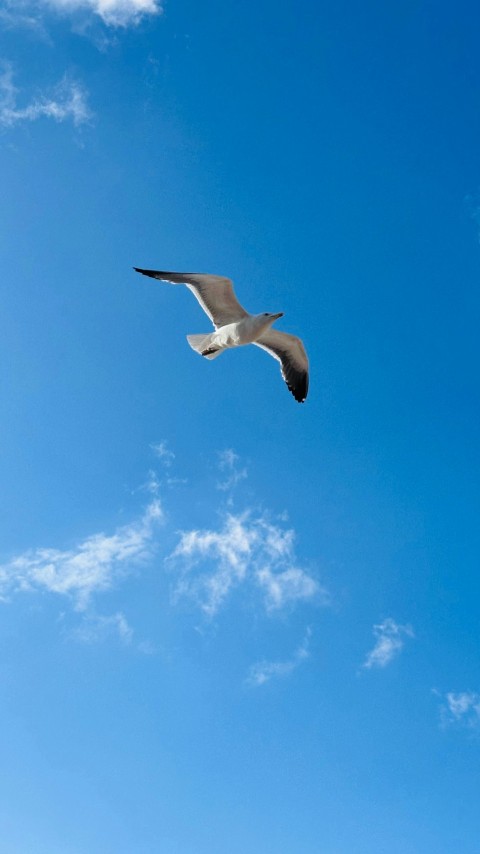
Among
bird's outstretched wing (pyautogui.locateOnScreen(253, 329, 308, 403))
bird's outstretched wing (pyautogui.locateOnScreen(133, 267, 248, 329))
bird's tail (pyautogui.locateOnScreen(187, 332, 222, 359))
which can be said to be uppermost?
bird's outstretched wing (pyautogui.locateOnScreen(253, 329, 308, 403))

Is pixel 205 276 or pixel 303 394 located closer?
pixel 205 276

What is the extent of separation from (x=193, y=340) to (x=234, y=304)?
1167 millimetres

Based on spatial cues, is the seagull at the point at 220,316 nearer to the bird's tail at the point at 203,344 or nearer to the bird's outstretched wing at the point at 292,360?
the bird's tail at the point at 203,344

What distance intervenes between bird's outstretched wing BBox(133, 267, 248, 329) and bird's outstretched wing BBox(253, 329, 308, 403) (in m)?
1.14

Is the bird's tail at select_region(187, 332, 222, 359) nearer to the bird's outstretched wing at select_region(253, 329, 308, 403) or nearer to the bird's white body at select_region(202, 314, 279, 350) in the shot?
the bird's white body at select_region(202, 314, 279, 350)

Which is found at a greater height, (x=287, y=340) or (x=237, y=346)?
(x=287, y=340)

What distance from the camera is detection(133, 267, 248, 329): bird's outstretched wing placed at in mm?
15828

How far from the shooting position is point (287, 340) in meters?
17.1

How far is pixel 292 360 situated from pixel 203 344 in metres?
2.52

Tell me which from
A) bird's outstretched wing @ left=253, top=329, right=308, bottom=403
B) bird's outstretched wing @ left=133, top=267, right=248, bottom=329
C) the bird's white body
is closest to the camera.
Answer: the bird's white body

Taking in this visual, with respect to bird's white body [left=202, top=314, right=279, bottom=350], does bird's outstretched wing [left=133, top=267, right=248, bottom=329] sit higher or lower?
higher

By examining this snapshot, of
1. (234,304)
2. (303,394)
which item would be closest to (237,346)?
(234,304)

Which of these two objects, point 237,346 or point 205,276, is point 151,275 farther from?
point 237,346

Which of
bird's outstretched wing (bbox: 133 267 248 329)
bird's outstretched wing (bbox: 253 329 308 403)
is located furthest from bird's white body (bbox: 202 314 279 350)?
bird's outstretched wing (bbox: 253 329 308 403)
